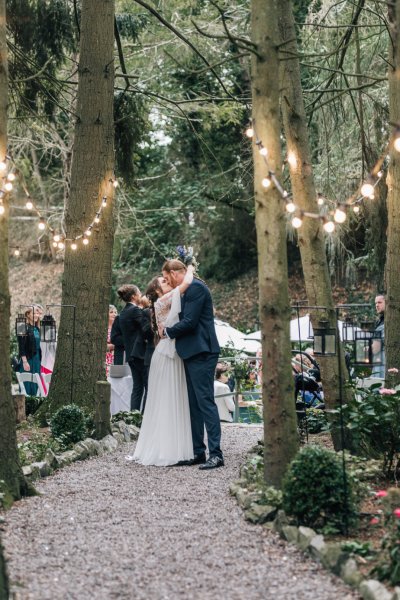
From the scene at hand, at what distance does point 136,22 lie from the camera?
14547 mm

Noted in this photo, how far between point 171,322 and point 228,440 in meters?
2.58

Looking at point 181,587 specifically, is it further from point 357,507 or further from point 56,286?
point 56,286

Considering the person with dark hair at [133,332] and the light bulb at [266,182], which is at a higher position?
the light bulb at [266,182]

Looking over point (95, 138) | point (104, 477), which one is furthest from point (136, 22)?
point (104, 477)

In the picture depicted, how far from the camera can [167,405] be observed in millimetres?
9164

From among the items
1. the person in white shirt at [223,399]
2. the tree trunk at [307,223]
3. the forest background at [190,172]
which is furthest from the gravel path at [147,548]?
the forest background at [190,172]

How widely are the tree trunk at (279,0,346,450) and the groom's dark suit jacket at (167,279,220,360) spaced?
99cm

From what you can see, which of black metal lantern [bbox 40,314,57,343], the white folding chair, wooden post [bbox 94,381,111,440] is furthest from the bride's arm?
the white folding chair

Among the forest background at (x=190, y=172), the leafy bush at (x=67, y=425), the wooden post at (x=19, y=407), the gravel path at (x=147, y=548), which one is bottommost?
the gravel path at (x=147, y=548)

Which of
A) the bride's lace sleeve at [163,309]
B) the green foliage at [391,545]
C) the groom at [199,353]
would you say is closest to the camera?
the green foliage at [391,545]

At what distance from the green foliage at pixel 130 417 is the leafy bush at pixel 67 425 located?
195 cm

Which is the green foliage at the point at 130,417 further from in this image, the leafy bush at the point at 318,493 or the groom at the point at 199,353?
the leafy bush at the point at 318,493

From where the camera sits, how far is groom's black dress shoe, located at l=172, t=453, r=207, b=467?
9047mm

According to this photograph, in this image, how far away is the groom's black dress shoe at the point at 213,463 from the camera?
8680 millimetres
